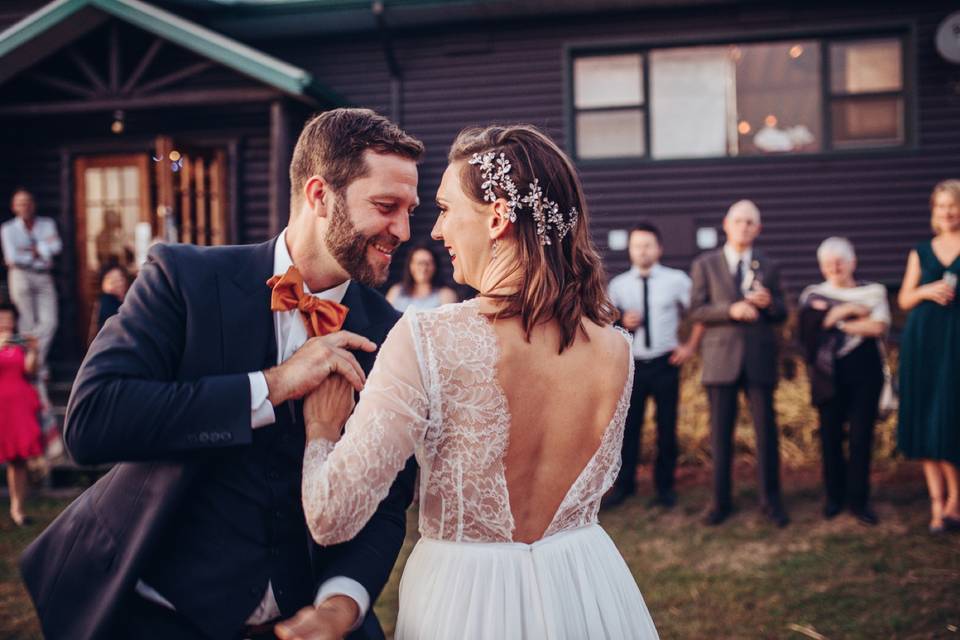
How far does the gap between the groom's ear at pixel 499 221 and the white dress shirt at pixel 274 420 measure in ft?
1.83

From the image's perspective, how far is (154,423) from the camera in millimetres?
1881

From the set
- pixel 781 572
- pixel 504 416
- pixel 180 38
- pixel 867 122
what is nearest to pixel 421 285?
pixel 781 572

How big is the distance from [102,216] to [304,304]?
1101cm

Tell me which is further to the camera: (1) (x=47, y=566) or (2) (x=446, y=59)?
(2) (x=446, y=59)

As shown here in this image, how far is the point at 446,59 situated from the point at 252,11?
2788mm

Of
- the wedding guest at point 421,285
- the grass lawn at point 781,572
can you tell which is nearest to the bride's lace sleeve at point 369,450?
the grass lawn at point 781,572

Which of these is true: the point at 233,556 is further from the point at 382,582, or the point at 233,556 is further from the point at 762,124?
the point at 762,124

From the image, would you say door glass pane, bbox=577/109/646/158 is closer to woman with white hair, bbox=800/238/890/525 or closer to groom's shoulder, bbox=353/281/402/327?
woman with white hair, bbox=800/238/890/525

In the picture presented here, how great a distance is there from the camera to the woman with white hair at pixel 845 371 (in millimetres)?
6387

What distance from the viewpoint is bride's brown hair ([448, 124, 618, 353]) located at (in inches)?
79.5

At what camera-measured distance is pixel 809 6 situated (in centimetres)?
1142

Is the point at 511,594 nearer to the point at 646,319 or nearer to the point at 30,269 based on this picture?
the point at 646,319

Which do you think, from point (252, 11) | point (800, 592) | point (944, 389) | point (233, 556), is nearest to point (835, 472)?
point (944, 389)

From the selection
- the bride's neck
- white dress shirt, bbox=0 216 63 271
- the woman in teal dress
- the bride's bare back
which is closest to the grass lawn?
the woman in teal dress
